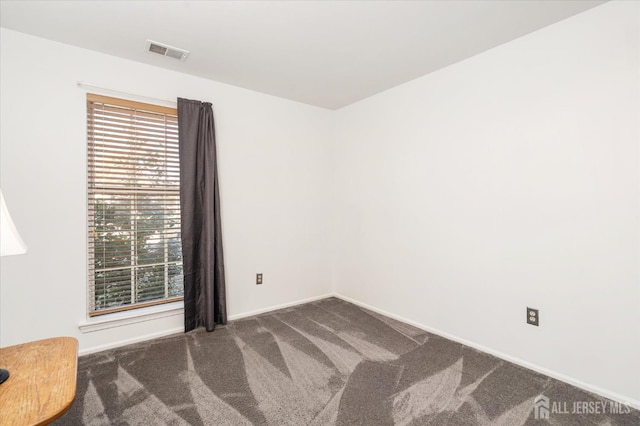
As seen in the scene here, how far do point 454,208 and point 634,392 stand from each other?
161 cm

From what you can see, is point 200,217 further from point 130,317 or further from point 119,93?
point 119,93

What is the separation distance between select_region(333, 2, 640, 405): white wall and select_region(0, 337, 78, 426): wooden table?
8.88 ft

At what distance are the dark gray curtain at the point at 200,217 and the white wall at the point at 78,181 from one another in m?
0.18

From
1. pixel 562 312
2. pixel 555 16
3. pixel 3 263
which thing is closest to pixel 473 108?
pixel 555 16

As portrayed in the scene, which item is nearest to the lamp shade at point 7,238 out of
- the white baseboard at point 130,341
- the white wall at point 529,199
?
the white baseboard at point 130,341

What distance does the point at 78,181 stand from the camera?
8.08 ft

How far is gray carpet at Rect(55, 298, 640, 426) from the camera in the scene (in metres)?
1.77

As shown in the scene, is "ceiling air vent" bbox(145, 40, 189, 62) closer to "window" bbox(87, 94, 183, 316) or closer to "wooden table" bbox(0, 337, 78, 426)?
"window" bbox(87, 94, 183, 316)

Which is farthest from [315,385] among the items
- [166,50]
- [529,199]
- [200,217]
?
[166,50]

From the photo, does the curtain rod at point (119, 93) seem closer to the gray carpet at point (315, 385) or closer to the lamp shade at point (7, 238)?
the lamp shade at point (7, 238)

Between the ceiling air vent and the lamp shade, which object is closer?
the lamp shade

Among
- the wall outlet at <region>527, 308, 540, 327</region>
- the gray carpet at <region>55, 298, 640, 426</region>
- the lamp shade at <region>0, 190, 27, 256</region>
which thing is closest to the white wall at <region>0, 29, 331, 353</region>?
the gray carpet at <region>55, 298, 640, 426</region>

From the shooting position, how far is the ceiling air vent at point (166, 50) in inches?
95.1

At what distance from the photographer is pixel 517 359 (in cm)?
235
